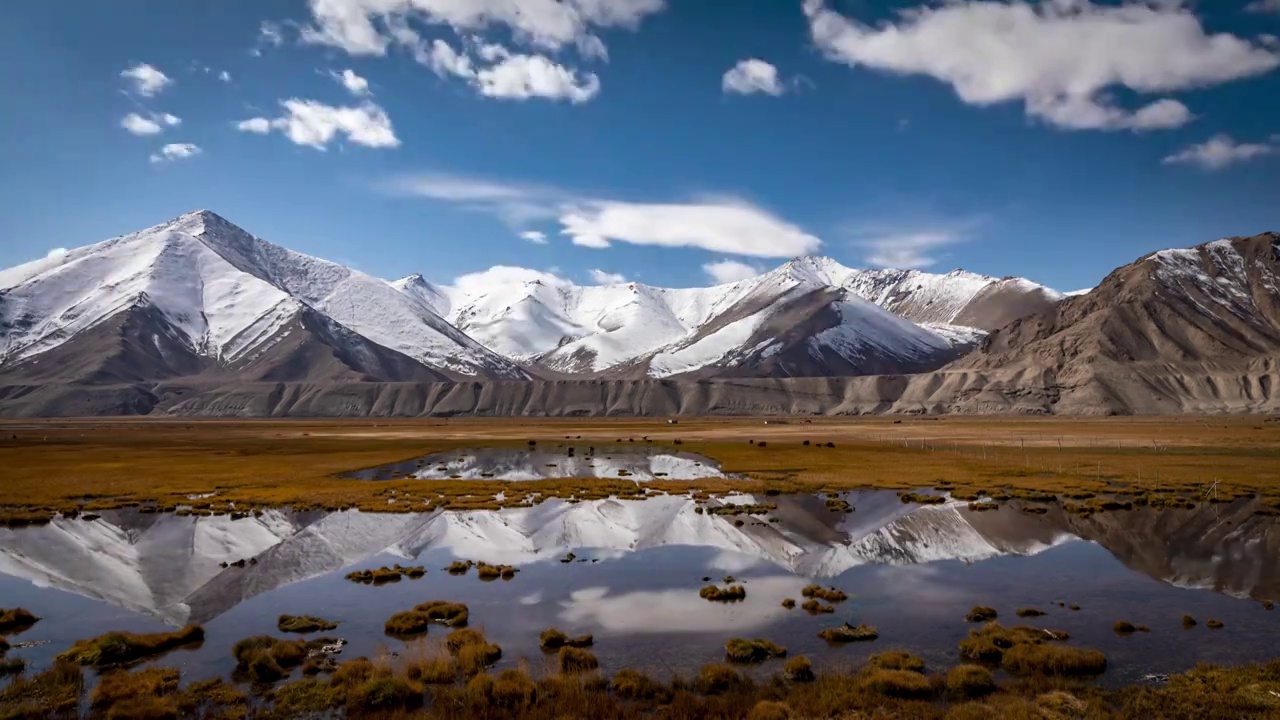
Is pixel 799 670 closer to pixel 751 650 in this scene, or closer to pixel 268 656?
pixel 751 650

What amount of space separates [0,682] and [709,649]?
734 inches

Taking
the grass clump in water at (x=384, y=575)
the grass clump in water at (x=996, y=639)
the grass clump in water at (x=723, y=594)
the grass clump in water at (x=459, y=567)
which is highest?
the grass clump in water at (x=996, y=639)

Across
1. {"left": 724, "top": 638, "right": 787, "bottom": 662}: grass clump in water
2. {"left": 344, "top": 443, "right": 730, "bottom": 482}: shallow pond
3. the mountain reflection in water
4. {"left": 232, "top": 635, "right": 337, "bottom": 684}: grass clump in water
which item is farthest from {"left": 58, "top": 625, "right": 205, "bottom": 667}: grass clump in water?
{"left": 344, "top": 443, "right": 730, "bottom": 482}: shallow pond

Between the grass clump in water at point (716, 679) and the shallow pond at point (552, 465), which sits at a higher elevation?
the grass clump in water at point (716, 679)

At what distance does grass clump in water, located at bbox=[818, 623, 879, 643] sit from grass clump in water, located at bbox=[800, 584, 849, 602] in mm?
4111

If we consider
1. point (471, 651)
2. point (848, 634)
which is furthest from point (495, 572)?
point (848, 634)

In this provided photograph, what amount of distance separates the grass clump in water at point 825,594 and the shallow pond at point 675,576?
1.38ft

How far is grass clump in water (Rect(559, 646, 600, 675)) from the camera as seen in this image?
65.0 feet

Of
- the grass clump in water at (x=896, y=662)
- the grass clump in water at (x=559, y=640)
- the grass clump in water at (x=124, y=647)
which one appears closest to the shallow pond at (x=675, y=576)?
the grass clump in water at (x=559, y=640)

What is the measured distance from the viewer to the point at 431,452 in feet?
353

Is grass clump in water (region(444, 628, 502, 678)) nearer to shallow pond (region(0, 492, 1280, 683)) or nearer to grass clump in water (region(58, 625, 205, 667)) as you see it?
shallow pond (region(0, 492, 1280, 683))

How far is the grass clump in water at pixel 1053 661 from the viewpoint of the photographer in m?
19.1

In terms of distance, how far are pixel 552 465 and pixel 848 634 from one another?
64.2 m

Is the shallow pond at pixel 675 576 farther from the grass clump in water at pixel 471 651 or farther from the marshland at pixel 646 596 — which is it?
the grass clump in water at pixel 471 651
